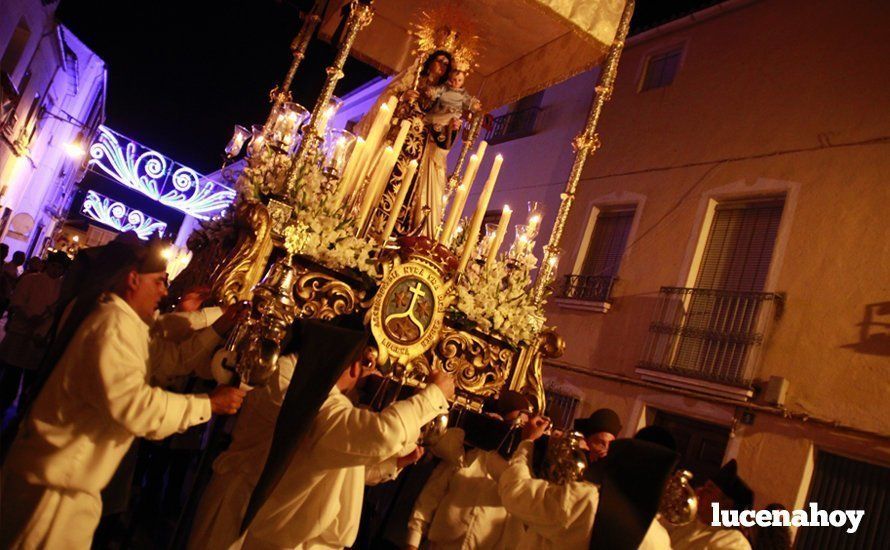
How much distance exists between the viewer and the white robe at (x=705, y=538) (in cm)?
357

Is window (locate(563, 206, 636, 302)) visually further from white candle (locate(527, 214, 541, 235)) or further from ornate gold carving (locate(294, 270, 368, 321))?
ornate gold carving (locate(294, 270, 368, 321))

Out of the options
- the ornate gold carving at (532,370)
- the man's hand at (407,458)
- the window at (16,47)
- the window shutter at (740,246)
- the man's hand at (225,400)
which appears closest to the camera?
the man's hand at (225,400)

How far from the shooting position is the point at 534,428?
12.3 ft

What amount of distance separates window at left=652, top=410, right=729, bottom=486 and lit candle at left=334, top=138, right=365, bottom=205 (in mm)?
7198

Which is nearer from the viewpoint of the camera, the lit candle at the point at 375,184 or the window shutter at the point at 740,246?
the lit candle at the point at 375,184

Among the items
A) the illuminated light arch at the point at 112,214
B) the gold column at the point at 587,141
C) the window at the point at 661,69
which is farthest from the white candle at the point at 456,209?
the illuminated light arch at the point at 112,214

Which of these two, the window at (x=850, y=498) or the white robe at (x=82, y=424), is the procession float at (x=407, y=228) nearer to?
the white robe at (x=82, y=424)

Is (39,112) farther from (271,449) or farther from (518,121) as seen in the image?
(271,449)

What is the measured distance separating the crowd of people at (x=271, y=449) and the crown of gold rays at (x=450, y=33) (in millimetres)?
2805

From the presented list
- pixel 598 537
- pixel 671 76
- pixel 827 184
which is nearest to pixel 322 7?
pixel 598 537

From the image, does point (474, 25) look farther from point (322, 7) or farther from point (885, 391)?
point (885, 391)

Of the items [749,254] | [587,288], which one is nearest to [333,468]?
[749,254]

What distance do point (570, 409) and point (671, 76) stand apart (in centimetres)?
658

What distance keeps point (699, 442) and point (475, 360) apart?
282 inches
